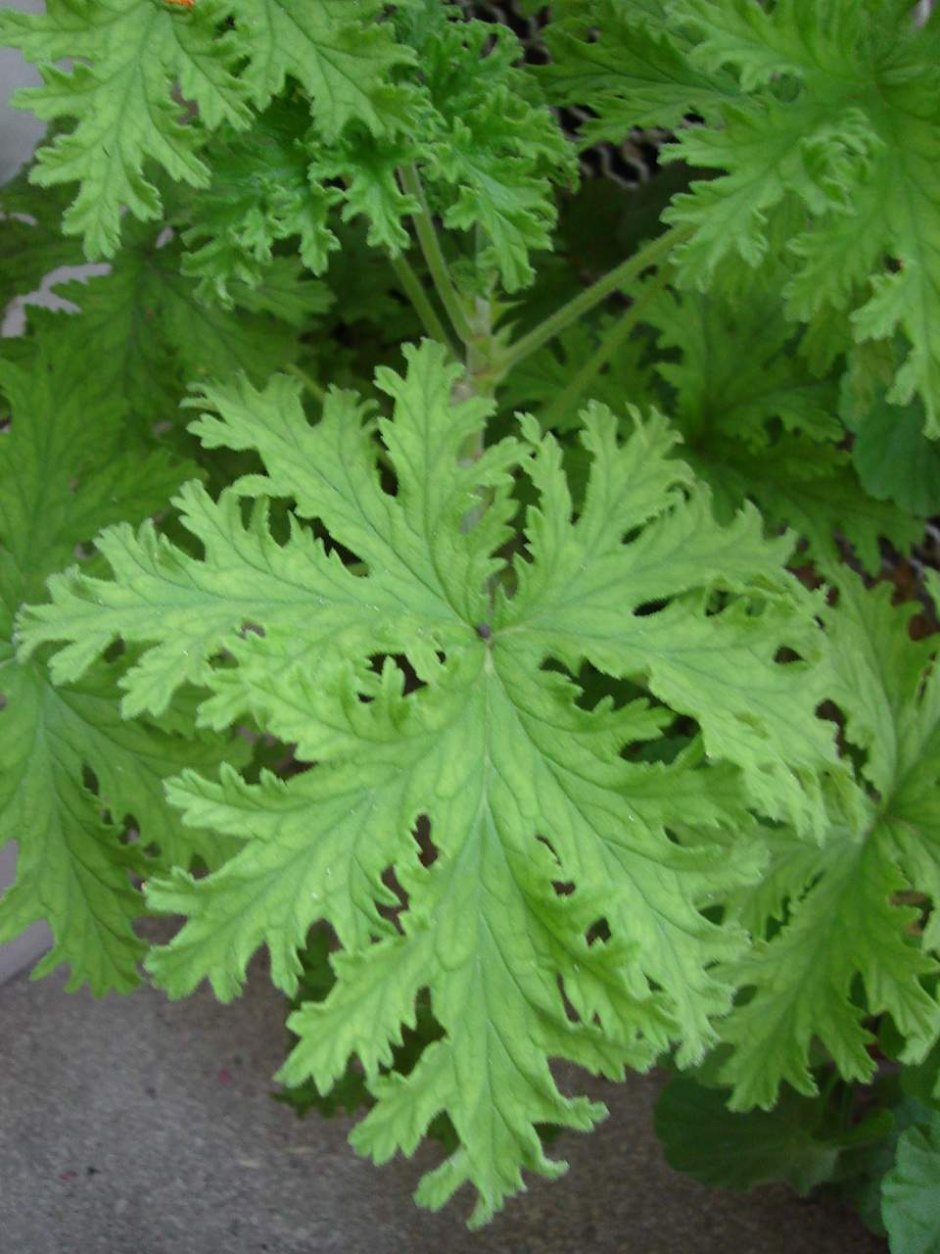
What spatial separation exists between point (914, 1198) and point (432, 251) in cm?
77

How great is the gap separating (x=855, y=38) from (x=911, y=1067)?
29.0 inches

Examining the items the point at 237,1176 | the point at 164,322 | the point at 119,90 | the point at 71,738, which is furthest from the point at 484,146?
the point at 237,1176

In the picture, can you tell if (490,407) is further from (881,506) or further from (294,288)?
(881,506)

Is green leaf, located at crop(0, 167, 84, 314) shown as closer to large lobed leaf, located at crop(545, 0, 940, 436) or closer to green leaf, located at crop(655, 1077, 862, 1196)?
large lobed leaf, located at crop(545, 0, 940, 436)

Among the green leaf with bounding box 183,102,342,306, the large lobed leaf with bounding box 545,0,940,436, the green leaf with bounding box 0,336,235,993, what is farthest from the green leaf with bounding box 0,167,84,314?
the large lobed leaf with bounding box 545,0,940,436

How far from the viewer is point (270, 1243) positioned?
1.29 meters

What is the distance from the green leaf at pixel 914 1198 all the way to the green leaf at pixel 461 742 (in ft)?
0.94

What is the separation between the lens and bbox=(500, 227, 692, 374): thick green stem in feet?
3.11

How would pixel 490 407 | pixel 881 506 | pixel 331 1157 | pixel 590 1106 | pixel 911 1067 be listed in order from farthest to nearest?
pixel 331 1157
pixel 881 506
pixel 911 1067
pixel 490 407
pixel 590 1106

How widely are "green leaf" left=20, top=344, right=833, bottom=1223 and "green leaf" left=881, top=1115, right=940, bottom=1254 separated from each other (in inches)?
11.3

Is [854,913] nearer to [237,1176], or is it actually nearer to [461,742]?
[461,742]

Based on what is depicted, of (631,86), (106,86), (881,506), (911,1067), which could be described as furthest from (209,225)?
(911,1067)

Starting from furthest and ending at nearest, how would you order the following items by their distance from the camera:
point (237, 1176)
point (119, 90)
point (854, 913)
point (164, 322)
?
point (237, 1176), point (164, 322), point (854, 913), point (119, 90)

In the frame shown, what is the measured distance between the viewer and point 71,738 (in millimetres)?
942
